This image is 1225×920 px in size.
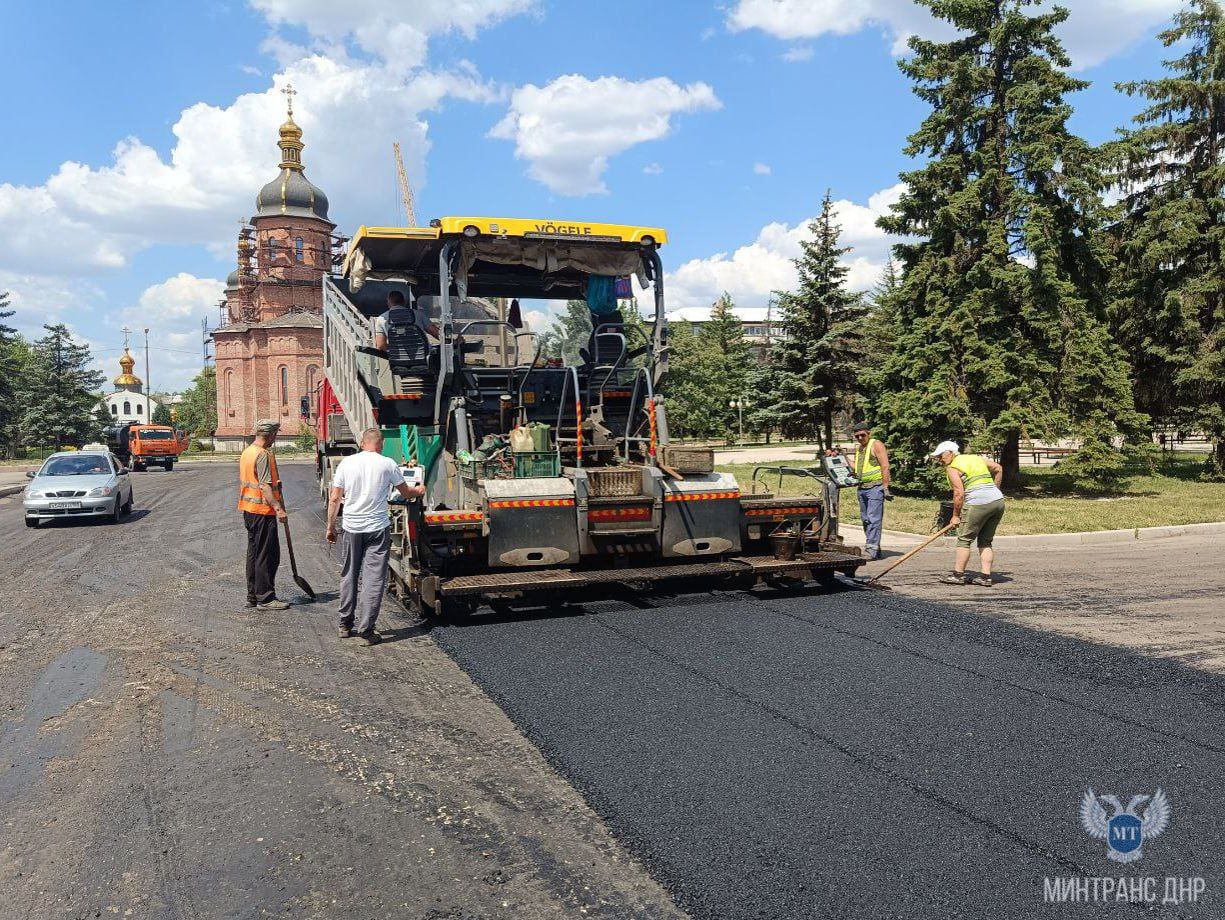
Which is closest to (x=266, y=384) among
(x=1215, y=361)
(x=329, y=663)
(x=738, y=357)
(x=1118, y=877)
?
(x=738, y=357)

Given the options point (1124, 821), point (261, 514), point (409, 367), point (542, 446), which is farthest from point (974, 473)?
point (261, 514)

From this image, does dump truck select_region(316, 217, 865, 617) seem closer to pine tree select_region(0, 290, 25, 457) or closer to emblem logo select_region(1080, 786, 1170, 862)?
emblem logo select_region(1080, 786, 1170, 862)

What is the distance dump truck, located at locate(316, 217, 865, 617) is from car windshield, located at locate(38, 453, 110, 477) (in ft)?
30.8

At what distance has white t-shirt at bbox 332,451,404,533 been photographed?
707cm

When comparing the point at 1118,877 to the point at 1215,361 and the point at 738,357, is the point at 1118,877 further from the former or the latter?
the point at 738,357

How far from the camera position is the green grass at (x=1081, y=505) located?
43.5 feet

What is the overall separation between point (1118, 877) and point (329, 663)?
16.3 feet

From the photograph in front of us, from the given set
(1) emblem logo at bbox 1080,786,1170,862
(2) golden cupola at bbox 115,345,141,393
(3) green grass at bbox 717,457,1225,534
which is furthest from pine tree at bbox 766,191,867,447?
(2) golden cupola at bbox 115,345,141,393

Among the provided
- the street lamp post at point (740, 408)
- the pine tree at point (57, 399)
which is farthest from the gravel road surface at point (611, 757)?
the pine tree at point (57, 399)

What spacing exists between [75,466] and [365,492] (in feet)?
41.6

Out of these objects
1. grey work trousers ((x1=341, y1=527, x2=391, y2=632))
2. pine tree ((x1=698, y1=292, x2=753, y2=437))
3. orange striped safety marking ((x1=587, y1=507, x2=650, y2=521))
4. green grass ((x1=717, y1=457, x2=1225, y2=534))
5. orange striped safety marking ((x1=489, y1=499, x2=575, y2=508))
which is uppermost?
pine tree ((x1=698, y1=292, x2=753, y2=437))

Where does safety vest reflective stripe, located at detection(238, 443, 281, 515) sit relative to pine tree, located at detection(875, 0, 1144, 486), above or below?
below

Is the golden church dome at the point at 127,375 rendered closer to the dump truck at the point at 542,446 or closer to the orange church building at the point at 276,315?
the orange church building at the point at 276,315

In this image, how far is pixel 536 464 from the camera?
8.19 m
